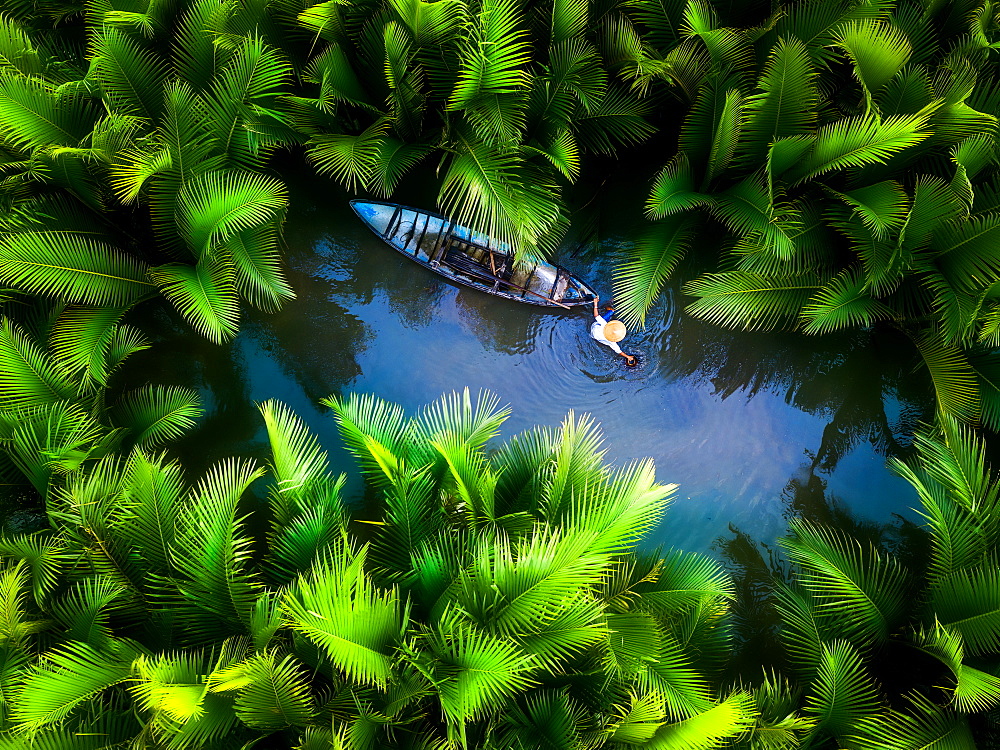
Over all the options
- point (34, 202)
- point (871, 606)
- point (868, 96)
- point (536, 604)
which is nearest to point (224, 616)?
point (536, 604)

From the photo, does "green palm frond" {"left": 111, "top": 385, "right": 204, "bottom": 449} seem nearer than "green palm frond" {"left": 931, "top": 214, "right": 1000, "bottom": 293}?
No

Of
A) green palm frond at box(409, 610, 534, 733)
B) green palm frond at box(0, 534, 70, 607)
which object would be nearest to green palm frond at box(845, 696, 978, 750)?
green palm frond at box(409, 610, 534, 733)

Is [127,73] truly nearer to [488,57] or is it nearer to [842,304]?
[488,57]

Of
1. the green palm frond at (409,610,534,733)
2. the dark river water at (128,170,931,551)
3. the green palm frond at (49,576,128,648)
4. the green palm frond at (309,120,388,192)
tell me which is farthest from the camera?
the dark river water at (128,170,931,551)

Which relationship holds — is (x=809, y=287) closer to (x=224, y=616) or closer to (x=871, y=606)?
(x=871, y=606)

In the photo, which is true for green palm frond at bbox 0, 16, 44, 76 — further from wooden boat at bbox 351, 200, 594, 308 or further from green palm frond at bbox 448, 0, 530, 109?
green palm frond at bbox 448, 0, 530, 109

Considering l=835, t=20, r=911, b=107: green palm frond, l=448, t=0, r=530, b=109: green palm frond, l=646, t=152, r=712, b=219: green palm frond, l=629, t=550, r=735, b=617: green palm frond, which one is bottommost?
l=629, t=550, r=735, b=617: green palm frond

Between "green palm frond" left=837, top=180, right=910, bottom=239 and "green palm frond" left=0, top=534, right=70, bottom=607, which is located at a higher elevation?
"green palm frond" left=837, top=180, right=910, bottom=239

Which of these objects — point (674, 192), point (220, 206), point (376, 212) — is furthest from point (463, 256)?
point (220, 206)
